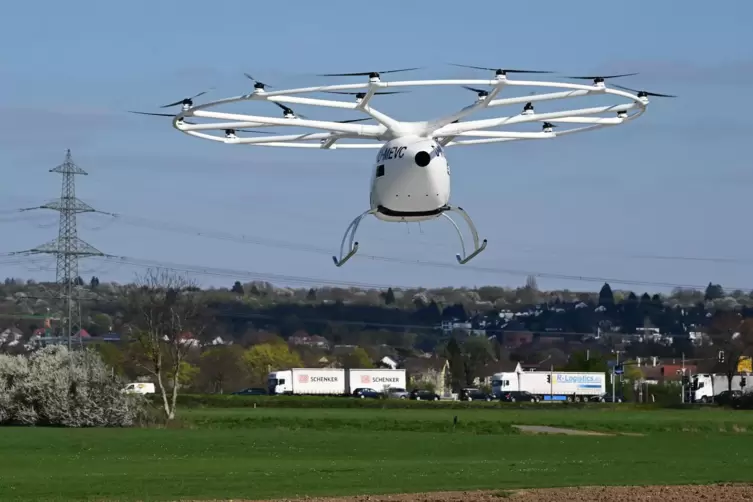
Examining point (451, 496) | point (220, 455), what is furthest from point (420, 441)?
point (451, 496)

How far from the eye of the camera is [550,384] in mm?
149625

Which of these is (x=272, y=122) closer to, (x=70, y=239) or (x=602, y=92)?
(x=602, y=92)

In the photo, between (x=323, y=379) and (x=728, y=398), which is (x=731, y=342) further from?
(x=323, y=379)

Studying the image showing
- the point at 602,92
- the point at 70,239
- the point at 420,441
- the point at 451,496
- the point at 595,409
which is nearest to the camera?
the point at 602,92

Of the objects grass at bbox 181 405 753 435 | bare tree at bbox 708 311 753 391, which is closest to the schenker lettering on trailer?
bare tree at bbox 708 311 753 391

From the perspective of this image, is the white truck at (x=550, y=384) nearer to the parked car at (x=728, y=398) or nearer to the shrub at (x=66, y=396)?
the parked car at (x=728, y=398)

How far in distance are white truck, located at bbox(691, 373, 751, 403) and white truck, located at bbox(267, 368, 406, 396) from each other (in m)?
32.3

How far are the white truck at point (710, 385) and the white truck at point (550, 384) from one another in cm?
1079

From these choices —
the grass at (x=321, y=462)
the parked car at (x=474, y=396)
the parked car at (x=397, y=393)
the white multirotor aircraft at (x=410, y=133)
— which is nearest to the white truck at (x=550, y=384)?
the parked car at (x=474, y=396)

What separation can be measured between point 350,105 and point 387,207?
3010 millimetres

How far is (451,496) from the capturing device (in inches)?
1496

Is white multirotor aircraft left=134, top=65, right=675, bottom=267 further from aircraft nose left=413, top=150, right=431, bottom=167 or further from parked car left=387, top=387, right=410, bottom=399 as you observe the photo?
parked car left=387, top=387, right=410, bottom=399

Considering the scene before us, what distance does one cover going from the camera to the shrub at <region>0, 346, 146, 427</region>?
7462 centimetres

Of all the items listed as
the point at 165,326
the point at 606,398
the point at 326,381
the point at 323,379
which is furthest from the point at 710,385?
the point at 165,326
